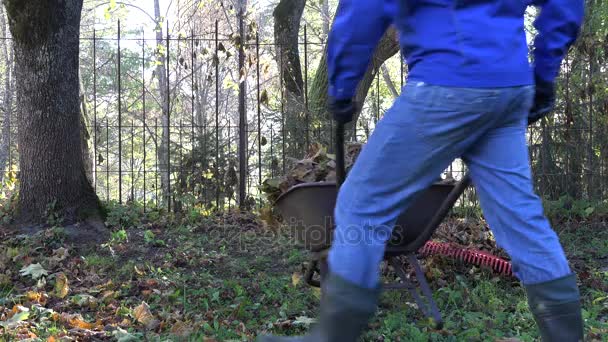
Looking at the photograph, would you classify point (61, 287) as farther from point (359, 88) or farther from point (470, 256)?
point (359, 88)

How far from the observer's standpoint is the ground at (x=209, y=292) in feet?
10.4

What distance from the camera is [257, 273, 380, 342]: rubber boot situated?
173 centimetres

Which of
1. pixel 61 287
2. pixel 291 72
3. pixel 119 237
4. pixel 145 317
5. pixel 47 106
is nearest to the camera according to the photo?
pixel 145 317

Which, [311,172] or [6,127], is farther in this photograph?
[6,127]

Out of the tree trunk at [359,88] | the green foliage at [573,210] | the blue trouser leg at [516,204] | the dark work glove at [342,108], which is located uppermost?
the tree trunk at [359,88]

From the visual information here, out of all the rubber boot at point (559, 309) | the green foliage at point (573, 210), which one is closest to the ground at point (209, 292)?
the green foliage at point (573, 210)

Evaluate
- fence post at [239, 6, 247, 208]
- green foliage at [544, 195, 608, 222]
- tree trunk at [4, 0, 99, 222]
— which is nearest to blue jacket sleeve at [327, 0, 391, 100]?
tree trunk at [4, 0, 99, 222]

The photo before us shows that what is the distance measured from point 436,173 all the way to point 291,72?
6.58m

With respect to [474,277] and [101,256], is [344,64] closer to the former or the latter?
[474,277]

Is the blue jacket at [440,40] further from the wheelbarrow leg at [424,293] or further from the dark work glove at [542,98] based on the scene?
the wheelbarrow leg at [424,293]

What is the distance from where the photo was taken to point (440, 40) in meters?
1.70

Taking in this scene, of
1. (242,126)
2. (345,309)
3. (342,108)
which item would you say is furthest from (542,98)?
(242,126)

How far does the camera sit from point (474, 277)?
13.5 feet

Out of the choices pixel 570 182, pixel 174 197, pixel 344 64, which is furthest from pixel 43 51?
pixel 570 182
